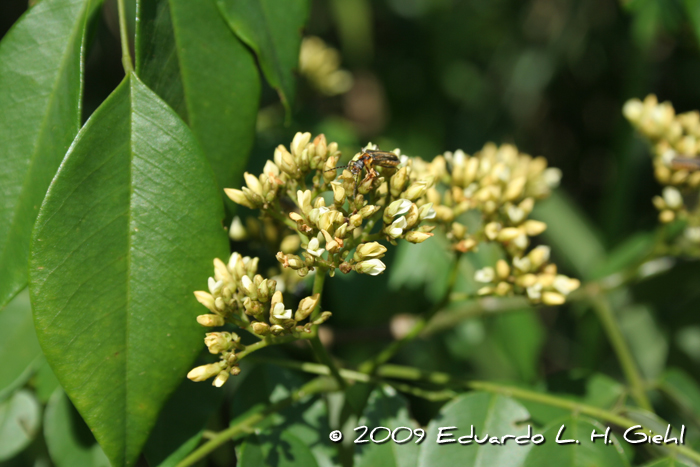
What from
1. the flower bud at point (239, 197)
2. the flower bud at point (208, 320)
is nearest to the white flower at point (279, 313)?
the flower bud at point (208, 320)

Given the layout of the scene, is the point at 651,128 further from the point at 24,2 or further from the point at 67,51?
the point at 24,2

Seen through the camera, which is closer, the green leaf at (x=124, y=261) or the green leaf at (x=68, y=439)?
the green leaf at (x=124, y=261)

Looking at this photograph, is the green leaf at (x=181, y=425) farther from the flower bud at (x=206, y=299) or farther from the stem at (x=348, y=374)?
the flower bud at (x=206, y=299)

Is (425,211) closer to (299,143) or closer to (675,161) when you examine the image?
(299,143)

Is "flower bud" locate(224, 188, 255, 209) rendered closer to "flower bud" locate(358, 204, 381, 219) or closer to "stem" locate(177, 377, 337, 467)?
"flower bud" locate(358, 204, 381, 219)

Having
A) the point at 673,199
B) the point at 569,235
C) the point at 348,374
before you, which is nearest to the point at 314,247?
the point at 348,374

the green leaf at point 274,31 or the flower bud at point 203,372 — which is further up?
the green leaf at point 274,31

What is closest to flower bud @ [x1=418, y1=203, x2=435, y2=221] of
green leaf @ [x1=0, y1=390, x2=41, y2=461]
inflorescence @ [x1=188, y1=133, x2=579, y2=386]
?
inflorescence @ [x1=188, y1=133, x2=579, y2=386]
